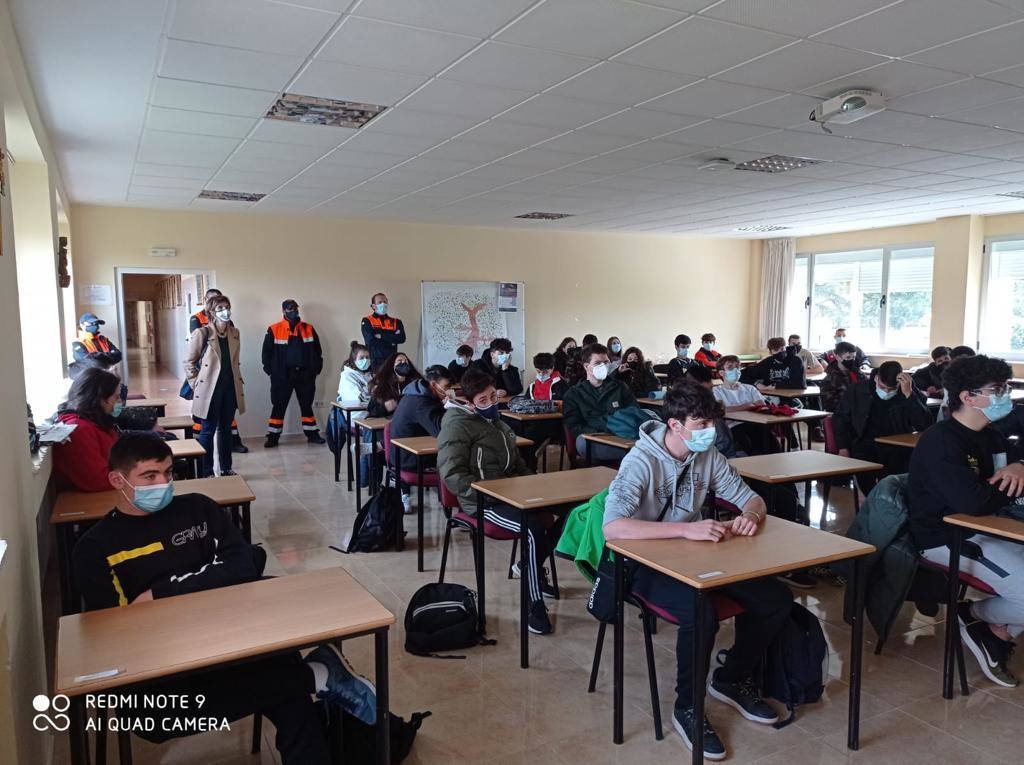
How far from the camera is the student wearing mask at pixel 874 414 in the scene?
488 centimetres

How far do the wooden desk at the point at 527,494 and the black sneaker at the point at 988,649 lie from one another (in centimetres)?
155

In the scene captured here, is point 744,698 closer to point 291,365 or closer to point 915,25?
point 915,25

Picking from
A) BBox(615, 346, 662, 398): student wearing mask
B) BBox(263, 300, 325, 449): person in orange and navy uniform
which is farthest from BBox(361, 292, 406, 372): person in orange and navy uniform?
BBox(615, 346, 662, 398): student wearing mask

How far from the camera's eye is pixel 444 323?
33.4 ft

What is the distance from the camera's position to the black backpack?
3.15 m

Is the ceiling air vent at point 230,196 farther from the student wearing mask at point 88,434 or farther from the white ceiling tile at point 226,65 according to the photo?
the student wearing mask at point 88,434

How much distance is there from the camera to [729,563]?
2252 millimetres

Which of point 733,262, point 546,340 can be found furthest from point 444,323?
point 733,262

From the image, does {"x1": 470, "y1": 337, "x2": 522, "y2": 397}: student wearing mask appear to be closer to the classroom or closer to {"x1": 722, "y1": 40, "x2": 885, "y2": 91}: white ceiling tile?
the classroom

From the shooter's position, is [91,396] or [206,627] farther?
[91,396]

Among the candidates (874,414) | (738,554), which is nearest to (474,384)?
(738,554)

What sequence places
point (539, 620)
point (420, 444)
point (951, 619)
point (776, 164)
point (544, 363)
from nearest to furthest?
point (951, 619) < point (539, 620) < point (420, 444) < point (776, 164) < point (544, 363)

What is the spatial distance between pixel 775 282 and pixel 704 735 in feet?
36.7

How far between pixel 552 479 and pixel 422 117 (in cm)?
254
